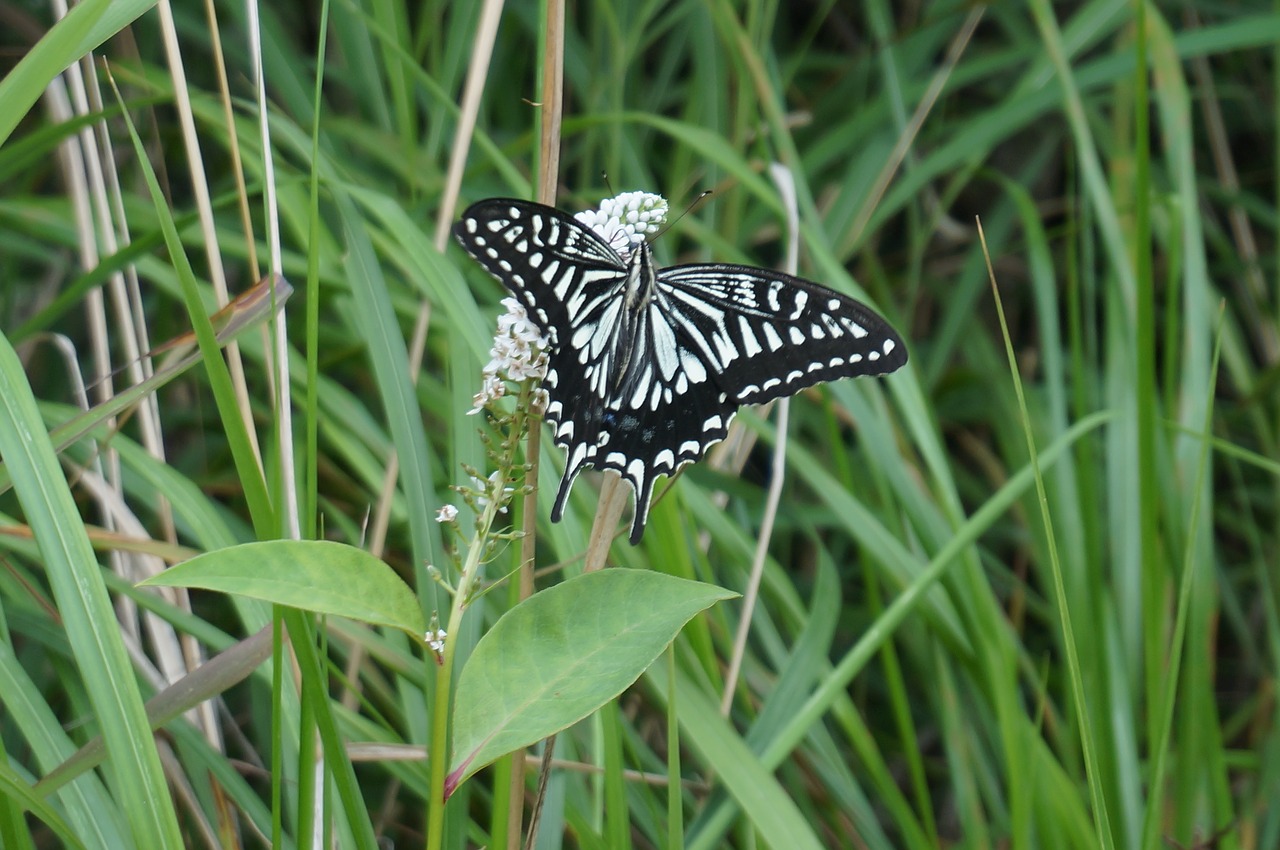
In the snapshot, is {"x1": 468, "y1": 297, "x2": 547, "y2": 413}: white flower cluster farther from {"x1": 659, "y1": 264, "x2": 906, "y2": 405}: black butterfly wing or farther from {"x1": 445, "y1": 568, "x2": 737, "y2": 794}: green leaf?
{"x1": 659, "y1": 264, "x2": 906, "y2": 405}: black butterfly wing

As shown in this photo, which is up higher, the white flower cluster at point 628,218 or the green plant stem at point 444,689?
the white flower cluster at point 628,218

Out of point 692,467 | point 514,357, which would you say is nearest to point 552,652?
point 514,357

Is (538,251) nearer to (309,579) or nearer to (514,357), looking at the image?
→ (514,357)

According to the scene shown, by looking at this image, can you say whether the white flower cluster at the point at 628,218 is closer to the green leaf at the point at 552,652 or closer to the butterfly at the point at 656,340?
the butterfly at the point at 656,340

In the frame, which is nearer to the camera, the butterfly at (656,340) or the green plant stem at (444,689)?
the green plant stem at (444,689)

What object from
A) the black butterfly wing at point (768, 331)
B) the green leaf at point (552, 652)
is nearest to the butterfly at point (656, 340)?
the black butterfly wing at point (768, 331)

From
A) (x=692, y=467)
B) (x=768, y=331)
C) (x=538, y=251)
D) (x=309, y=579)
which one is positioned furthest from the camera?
(x=692, y=467)
